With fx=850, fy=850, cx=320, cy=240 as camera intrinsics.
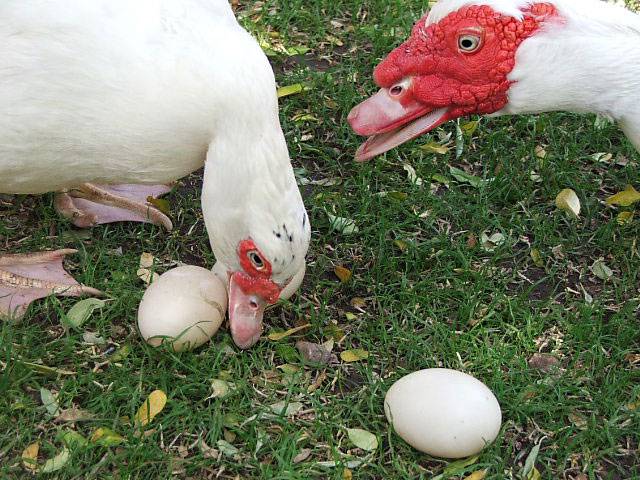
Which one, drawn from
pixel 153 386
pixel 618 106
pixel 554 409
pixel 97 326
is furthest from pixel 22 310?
pixel 618 106

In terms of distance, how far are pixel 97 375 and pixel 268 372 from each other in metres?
0.65

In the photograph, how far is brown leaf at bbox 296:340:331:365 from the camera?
11.1ft

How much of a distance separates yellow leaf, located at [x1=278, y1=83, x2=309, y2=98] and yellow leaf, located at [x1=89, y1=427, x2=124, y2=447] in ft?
7.46

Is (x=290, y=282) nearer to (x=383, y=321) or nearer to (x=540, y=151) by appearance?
(x=383, y=321)

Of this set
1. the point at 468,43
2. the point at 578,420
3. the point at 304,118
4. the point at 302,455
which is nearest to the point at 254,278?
the point at 302,455

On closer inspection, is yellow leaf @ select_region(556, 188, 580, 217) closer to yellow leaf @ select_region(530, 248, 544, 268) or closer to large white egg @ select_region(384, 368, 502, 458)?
yellow leaf @ select_region(530, 248, 544, 268)

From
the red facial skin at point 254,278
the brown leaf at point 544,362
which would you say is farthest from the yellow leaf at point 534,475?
the red facial skin at point 254,278

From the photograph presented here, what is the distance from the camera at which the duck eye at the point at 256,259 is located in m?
3.03

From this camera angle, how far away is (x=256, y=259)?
3.06 meters

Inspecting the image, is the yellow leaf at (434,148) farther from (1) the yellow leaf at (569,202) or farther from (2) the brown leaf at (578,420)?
(2) the brown leaf at (578,420)

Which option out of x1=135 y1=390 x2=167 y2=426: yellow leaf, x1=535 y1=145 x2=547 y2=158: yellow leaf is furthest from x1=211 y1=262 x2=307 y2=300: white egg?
x1=535 y1=145 x2=547 y2=158: yellow leaf

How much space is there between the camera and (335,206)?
411 cm

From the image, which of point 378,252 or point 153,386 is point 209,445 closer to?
point 153,386

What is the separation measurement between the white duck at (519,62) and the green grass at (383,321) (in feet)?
2.43
